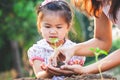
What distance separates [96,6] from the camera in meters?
4.01

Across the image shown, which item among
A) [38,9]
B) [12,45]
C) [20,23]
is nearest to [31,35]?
[20,23]

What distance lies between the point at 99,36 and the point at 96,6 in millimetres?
384

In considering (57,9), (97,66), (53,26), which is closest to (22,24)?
(57,9)

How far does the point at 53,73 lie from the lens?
3529 millimetres

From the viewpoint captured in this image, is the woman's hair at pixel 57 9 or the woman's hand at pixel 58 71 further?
the woman's hair at pixel 57 9

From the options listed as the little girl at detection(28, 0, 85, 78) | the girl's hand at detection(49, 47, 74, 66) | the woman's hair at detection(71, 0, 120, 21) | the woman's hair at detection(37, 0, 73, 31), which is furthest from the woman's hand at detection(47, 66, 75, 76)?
the woman's hair at detection(37, 0, 73, 31)

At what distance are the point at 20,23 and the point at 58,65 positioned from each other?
9361mm

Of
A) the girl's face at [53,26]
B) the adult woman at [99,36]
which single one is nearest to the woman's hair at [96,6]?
the adult woman at [99,36]

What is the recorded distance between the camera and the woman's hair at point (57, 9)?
14.9ft

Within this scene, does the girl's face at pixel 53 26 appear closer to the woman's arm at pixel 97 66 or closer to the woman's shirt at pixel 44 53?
the woman's shirt at pixel 44 53

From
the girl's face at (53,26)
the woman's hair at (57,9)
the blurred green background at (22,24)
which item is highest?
the woman's hair at (57,9)

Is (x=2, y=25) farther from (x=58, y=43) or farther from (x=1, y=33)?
(x=58, y=43)

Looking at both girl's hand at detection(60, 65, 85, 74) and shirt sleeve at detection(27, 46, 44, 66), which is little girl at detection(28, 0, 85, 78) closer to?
shirt sleeve at detection(27, 46, 44, 66)

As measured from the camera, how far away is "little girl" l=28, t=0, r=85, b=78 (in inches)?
176
